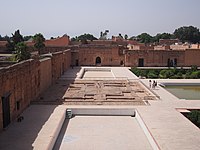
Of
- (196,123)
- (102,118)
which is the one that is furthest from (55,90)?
(196,123)

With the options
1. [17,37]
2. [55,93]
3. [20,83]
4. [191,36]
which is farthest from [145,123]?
[191,36]

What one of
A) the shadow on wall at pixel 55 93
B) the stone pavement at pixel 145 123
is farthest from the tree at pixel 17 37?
the stone pavement at pixel 145 123

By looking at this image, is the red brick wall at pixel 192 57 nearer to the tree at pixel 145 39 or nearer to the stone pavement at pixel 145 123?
the stone pavement at pixel 145 123

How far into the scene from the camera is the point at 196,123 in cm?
982

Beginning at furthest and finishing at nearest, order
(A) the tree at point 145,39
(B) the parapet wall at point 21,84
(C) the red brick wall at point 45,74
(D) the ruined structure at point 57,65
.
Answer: (A) the tree at point 145,39
(C) the red brick wall at point 45,74
(D) the ruined structure at point 57,65
(B) the parapet wall at point 21,84

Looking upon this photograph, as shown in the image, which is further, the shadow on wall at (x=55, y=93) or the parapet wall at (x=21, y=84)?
the shadow on wall at (x=55, y=93)

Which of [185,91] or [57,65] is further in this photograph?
[57,65]

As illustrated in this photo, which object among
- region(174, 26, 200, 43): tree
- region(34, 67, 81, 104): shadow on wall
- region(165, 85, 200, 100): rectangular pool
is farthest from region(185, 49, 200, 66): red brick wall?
region(174, 26, 200, 43): tree

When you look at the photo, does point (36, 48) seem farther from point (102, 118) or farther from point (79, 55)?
point (102, 118)

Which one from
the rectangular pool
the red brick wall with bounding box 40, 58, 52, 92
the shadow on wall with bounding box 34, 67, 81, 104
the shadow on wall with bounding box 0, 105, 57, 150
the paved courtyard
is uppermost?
the red brick wall with bounding box 40, 58, 52, 92

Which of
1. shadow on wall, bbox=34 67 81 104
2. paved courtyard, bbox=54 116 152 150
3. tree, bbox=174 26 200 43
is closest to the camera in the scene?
paved courtyard, bbox=54 116 152 150

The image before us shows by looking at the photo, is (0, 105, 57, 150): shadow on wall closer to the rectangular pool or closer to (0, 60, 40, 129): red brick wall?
(0, 60, 40, 129): red brick wall

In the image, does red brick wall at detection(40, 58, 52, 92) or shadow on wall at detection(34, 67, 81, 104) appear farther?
red brick wall at detection(40, 58, 52, 92)

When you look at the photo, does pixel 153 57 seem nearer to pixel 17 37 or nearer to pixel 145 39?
pixel 17 37
